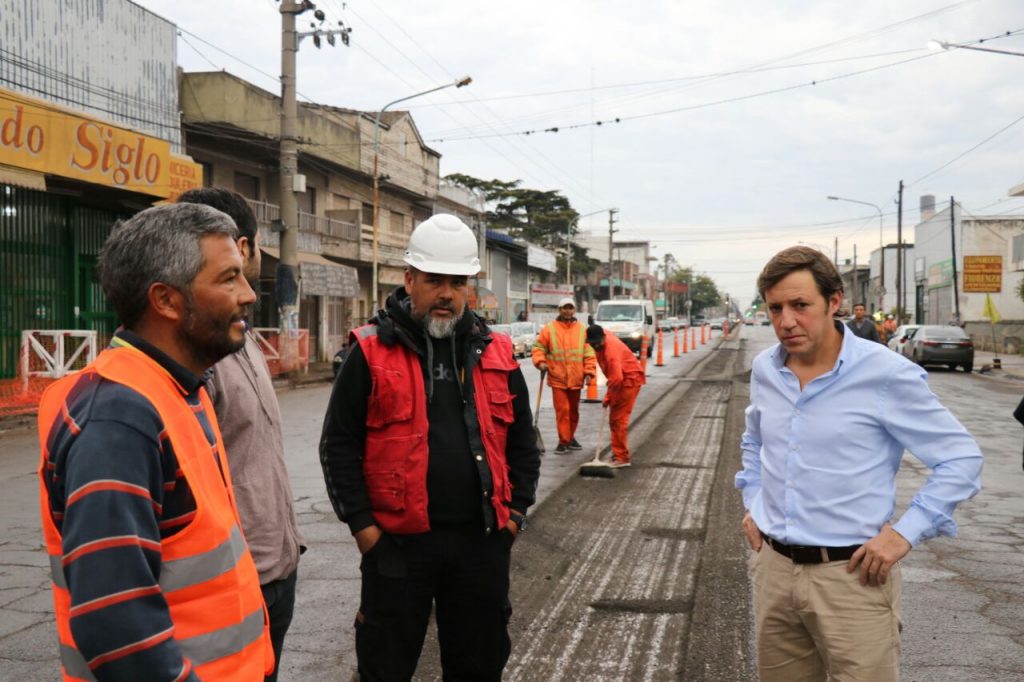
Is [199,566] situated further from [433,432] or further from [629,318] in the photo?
[629,318]

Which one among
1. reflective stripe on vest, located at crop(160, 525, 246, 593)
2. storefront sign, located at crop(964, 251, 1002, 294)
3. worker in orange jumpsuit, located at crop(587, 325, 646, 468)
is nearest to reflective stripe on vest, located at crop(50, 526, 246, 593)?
reflective stripe on vest, located at crop(160, 525, 246, 593)

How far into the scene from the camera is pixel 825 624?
2586 millimetres

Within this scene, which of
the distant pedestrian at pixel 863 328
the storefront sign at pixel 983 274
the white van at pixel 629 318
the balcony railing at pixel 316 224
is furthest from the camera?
the storefront sign at pixel 983 274

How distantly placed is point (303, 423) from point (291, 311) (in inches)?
309

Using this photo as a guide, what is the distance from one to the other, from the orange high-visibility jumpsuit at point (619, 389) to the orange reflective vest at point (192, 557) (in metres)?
8.33

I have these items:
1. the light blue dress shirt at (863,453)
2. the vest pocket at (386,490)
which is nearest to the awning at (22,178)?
the vest pocket at (386,490)

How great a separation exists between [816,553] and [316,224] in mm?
30160

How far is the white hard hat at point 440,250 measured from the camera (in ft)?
10.2

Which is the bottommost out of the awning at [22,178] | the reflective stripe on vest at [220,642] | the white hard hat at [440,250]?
the reflective stripe on vest at [220,642]

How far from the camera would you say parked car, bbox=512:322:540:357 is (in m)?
34.1

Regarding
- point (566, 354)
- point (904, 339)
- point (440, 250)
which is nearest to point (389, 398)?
point (440, 250)

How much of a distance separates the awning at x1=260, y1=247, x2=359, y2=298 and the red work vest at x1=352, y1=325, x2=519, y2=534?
25008 mm

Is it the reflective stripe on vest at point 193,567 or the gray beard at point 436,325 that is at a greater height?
the gray beard at point 436,325

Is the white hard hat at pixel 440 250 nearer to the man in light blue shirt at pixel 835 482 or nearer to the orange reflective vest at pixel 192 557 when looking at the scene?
the man in light blue shirt at pixel 835 482
